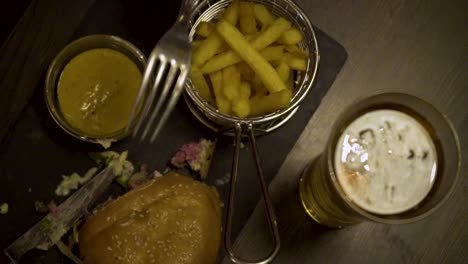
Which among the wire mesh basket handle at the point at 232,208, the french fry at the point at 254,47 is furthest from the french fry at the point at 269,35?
the wire mesh basket handle at the point at 232,208

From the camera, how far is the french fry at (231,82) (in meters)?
1.45

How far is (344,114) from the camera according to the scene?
1312mm

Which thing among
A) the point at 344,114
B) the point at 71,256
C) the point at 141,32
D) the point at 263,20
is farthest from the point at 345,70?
the point at 71,256

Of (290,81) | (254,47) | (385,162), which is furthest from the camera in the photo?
(290,81)

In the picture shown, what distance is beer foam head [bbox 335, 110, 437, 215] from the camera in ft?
4.36

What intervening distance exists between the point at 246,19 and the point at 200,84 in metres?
0.21

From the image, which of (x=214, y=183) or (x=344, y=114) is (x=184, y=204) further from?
(x=344, y=114)

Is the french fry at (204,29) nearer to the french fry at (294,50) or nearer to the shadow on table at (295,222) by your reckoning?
the french fry at (294,50)

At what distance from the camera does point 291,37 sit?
1.48 meters

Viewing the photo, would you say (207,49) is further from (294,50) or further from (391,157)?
(391,157)

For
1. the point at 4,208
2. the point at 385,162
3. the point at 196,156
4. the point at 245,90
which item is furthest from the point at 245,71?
the point at 4,208

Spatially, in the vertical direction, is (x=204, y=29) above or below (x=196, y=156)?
above

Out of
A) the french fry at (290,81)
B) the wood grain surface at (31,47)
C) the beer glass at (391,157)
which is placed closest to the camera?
the beer glass at (391,157)

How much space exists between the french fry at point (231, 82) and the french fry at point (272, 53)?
84 mm
